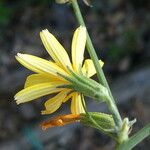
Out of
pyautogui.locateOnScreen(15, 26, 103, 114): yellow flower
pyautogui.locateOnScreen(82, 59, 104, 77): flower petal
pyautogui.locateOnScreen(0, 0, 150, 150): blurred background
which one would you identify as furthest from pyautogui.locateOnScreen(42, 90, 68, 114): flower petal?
pyautogui.locateOnScreen(0, 0, 150, 150): blurred background

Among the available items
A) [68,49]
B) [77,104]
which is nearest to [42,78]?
[77,104]

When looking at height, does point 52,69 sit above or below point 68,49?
above

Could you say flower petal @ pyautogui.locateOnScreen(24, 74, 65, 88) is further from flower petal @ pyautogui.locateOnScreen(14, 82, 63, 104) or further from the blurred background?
the blurred background

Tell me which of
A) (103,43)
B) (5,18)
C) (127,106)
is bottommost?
(127,106)

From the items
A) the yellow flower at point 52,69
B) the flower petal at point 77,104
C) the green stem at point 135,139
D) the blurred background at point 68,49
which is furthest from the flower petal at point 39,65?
the blurred background at point 68,49

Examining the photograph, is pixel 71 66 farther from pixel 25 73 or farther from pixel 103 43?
pixel 103 43

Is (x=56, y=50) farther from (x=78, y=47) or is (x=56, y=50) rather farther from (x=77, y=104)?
(x=77, y=104)

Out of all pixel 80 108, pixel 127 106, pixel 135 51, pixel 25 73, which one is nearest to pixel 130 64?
pixel 135 51
